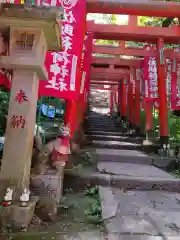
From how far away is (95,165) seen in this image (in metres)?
8.19

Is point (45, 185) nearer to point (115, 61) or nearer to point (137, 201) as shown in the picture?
point (137, 201)

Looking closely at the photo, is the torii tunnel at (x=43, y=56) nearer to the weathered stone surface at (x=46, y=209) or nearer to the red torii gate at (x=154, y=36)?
the weathered stone surface at (x=46, y=209)

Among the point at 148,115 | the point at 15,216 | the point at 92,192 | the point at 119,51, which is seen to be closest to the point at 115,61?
the point at 119,51

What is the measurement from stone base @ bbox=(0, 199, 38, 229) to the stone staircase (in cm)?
117

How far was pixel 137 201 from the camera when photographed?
224 inches

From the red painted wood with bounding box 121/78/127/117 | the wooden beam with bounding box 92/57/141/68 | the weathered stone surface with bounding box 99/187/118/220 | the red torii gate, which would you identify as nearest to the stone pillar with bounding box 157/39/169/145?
the red torii gate

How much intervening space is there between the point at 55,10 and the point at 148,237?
3.28 meters

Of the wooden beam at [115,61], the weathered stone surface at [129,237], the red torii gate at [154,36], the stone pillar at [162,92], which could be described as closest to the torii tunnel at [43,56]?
the red torii gate at [154,36]

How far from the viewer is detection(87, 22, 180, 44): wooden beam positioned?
9773mm

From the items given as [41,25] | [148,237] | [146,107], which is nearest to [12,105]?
[41,25]

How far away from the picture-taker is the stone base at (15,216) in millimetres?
4027

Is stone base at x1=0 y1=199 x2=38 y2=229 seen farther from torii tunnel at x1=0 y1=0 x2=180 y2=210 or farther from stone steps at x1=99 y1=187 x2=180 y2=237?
stone steps at x1=99 y1=187 x2=180 y2=237

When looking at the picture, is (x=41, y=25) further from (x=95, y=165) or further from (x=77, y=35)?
(x=95, y=165)

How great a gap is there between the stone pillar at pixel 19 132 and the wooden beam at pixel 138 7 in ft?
10.6
